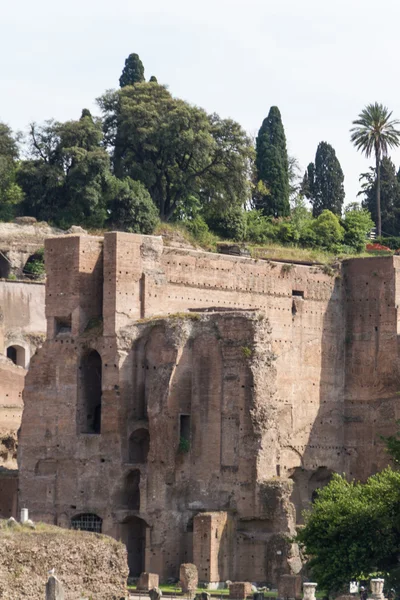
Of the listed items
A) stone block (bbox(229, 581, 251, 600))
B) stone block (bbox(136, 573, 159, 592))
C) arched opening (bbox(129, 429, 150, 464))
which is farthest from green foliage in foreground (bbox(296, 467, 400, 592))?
arched opening (bbox(129, 429, 150, 464))

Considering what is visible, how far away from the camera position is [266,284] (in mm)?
73562

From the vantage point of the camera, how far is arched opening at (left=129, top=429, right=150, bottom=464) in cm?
6756

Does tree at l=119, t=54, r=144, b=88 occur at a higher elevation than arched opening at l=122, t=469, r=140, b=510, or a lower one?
higher

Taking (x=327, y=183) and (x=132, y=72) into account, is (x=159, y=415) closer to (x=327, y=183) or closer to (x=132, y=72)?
(x=132, y=72)

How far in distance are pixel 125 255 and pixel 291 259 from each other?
14183mm

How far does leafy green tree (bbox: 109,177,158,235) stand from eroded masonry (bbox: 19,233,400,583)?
448 inches

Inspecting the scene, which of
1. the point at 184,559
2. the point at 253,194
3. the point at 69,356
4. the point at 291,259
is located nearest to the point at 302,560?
the point at 184,559

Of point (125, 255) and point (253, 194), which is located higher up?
point (253, 194)

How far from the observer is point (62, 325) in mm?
69188

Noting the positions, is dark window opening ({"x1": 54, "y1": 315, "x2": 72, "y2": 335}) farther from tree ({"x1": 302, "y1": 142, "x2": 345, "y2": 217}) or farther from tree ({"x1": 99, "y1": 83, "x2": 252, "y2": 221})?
tree ({"x1": 302, "y1": 142, "x2": 345, "y2": 217})

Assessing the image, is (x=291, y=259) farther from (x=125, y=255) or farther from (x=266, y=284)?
(x=125, y=255)

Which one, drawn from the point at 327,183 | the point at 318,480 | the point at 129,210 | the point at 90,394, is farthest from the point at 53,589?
the point at 327,183

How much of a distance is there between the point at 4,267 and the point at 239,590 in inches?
942

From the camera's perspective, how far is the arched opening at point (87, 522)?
67125 millimetres
